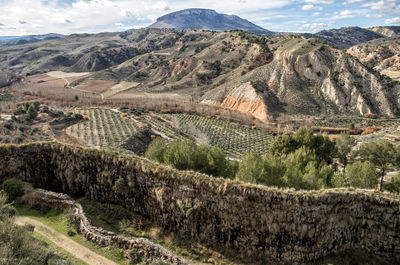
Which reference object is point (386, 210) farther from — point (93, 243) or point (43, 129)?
point (43, 129)

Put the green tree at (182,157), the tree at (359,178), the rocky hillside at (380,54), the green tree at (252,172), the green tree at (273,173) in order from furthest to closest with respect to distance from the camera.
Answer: the rocky hillside at (380,54), the green tree at (182,157), the tree at (359,178), the green tree at (273,173), the green tree at (252,172)

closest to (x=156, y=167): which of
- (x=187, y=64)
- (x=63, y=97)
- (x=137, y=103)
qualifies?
(x=137, y=103)

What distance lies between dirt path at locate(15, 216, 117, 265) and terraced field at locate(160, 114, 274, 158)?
3979 centimetres

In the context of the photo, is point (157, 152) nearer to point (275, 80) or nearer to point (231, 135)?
point (231, 135)

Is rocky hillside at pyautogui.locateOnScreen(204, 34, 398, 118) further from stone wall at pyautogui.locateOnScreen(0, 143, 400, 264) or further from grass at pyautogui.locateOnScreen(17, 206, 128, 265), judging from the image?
grass at pyautogui.locateOnScreen(17, 206, 128, 265)

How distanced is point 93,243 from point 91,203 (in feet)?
21.3

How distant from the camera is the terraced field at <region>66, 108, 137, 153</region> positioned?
4962 cm

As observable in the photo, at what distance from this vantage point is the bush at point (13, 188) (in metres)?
25.1

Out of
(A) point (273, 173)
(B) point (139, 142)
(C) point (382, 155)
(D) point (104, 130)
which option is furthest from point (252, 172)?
(D) point (104, 130)

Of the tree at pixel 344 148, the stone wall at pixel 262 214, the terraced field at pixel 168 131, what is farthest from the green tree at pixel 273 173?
the terraced field at pixel 168 131

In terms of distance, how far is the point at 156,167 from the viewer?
894 inches

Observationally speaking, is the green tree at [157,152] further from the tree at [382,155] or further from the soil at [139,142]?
the tree at [382,155]

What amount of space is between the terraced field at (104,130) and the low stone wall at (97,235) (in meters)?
17.6

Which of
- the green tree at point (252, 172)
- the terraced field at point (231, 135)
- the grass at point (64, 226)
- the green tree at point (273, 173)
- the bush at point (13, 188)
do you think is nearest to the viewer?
the grass at point (64, 226)
